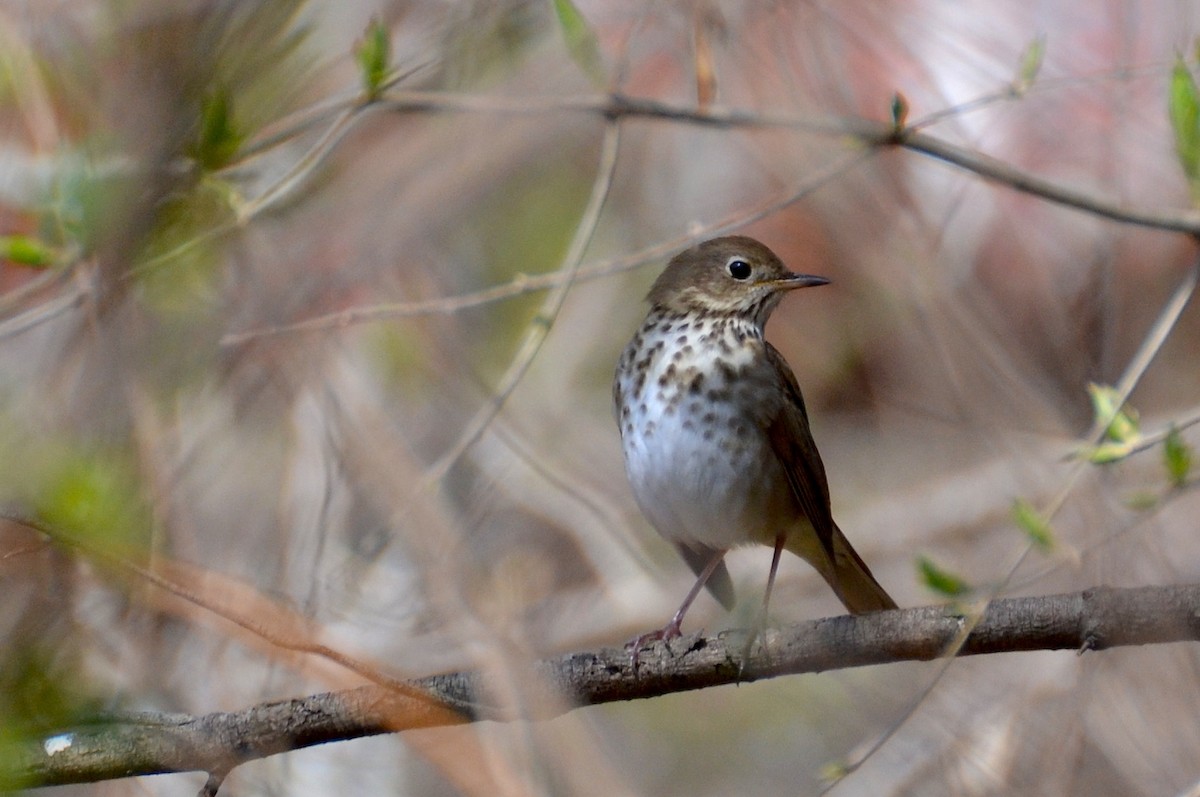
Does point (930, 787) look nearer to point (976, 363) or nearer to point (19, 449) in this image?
point (976, 363)

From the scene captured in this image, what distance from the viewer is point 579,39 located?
3336 mm

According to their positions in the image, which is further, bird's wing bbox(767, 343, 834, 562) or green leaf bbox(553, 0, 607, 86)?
bird's wing bbox(767, 343, 834, 562)

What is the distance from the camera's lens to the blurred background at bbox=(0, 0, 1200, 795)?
2.46 metres

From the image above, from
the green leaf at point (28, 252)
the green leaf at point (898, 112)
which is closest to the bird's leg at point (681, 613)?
the green leaf at point (898, 112)

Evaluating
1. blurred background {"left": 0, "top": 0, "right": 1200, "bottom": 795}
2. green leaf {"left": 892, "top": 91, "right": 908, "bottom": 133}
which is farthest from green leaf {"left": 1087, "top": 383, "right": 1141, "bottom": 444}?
green leaf {"left": 892, "top": 91, "right": 908, "bottom": 133}

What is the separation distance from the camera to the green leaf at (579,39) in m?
3.29

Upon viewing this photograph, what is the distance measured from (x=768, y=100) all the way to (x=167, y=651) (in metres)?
3.02

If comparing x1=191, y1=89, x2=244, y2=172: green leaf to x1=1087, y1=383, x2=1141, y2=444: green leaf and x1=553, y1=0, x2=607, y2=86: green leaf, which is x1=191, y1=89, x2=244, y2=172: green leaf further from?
x1=1087, y1=383, x2=1141, y2=444: green leaf

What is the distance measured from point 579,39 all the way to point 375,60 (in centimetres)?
50

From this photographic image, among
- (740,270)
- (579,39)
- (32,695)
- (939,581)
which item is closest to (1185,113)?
(939,581)

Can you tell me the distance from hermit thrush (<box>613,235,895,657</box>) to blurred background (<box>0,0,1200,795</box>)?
0.34 meters

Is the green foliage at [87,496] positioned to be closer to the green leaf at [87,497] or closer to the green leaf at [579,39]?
the green leaf at [87,497]

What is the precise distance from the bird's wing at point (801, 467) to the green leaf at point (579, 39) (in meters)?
1.13

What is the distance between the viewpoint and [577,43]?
10.9 feet
